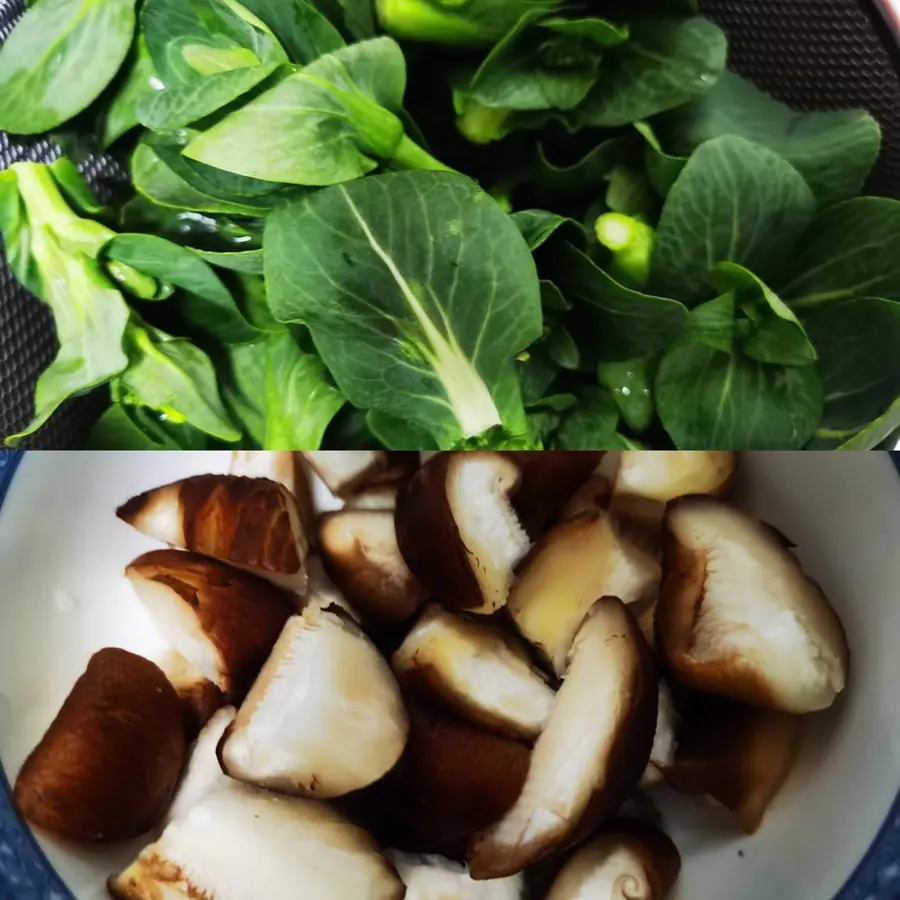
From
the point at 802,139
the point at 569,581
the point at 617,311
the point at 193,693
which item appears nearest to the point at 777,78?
the point at 802,139

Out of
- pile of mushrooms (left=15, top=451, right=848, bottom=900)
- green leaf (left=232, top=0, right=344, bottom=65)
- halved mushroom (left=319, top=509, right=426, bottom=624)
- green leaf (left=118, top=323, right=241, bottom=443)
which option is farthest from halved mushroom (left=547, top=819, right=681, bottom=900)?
green leaf (left=232, top=0, right=344, bottom=65)

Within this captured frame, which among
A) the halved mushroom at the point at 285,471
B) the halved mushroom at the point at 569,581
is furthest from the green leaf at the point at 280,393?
the halved mushroom at the point at 569,581

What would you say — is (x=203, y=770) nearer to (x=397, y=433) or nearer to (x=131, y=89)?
(x=397, y=433)

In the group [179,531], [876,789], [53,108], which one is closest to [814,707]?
[876,789]

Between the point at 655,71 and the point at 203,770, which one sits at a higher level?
the point at 655,71

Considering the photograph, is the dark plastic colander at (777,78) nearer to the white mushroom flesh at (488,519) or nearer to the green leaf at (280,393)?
the green leaf at (280,393)

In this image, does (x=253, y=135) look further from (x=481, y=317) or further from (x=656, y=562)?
(x=656, y=562)

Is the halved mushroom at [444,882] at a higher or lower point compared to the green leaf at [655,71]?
lower
